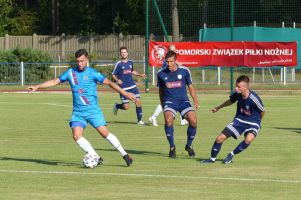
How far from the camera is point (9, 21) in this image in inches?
2849

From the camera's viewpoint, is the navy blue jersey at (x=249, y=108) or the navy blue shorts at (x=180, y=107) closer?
the navy blue jersey at (x=249, y=108)

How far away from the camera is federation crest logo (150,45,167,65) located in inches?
1581

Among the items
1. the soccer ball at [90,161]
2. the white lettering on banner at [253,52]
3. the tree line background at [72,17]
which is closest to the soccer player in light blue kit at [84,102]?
the soccer ball at [90,161]

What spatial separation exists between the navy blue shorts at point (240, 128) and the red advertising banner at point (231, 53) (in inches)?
947

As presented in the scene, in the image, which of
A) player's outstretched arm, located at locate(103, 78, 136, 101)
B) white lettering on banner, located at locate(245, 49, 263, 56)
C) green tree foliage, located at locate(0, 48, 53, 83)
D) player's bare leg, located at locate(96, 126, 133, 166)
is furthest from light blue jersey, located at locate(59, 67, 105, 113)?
green tree foliage, located at locate(0, 48, 53, 83)

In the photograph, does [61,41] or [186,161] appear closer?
[186,161]

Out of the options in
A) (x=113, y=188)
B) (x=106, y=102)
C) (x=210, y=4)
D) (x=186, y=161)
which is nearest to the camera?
(x=113, y=188)

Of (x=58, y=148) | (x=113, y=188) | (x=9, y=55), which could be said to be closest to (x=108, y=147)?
(x=58, y=148)

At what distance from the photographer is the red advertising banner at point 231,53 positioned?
129ft

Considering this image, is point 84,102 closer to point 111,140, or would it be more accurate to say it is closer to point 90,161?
point 111,140

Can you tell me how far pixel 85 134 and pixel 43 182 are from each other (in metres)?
8.49

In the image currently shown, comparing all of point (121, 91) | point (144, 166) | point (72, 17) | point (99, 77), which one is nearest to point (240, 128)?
point (144, 166)

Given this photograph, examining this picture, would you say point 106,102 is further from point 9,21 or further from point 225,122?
point 9,21

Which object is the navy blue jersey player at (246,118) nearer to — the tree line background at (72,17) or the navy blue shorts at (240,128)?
the navy blue shorts at (240,128)
